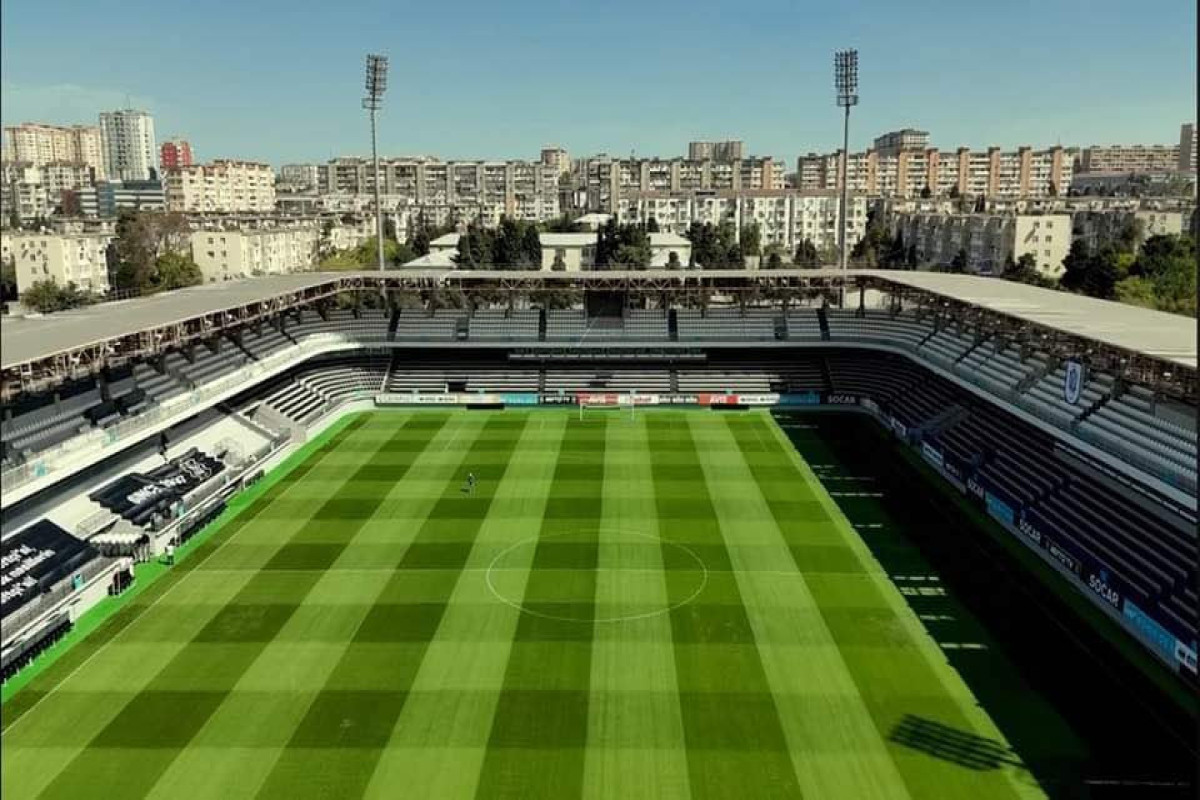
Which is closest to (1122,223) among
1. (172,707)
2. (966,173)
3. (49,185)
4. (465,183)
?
(966,173)

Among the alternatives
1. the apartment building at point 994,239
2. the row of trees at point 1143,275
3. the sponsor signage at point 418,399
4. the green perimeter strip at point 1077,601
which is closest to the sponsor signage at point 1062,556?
the green perimeter strip at point 1077,601

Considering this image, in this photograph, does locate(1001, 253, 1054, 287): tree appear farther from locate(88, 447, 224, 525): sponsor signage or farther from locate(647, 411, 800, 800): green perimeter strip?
locate(88, 447, 224, 525): sponsor signage

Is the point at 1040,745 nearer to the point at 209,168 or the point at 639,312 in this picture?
the point at 639,312

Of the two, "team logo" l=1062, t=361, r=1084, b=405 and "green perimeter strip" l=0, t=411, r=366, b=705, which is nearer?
"green perimeter strip" l=0, t=411, r=366, b=705

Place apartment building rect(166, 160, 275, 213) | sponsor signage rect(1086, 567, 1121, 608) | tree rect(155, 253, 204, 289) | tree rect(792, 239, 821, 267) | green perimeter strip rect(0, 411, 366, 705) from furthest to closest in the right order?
apartment building rect(166, 160, 275, 213), tree rect(792, 239, 821, 267), tree rect(155, 253, 204, 289), sponsor signage rect(1086, 567, 1121, 608), green perimeter strip rect(0, 411, 366, 705)

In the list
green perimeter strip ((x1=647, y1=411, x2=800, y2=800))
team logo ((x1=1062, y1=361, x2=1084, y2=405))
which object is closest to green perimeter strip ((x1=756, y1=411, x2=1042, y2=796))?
green perimeter strip ((x1=647, y1=411, x2=800, y2=800))

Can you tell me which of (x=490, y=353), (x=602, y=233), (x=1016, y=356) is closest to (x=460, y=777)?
(x=1016, y=356)

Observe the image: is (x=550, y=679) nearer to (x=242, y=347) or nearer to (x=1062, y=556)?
(x=1062, y=556)
